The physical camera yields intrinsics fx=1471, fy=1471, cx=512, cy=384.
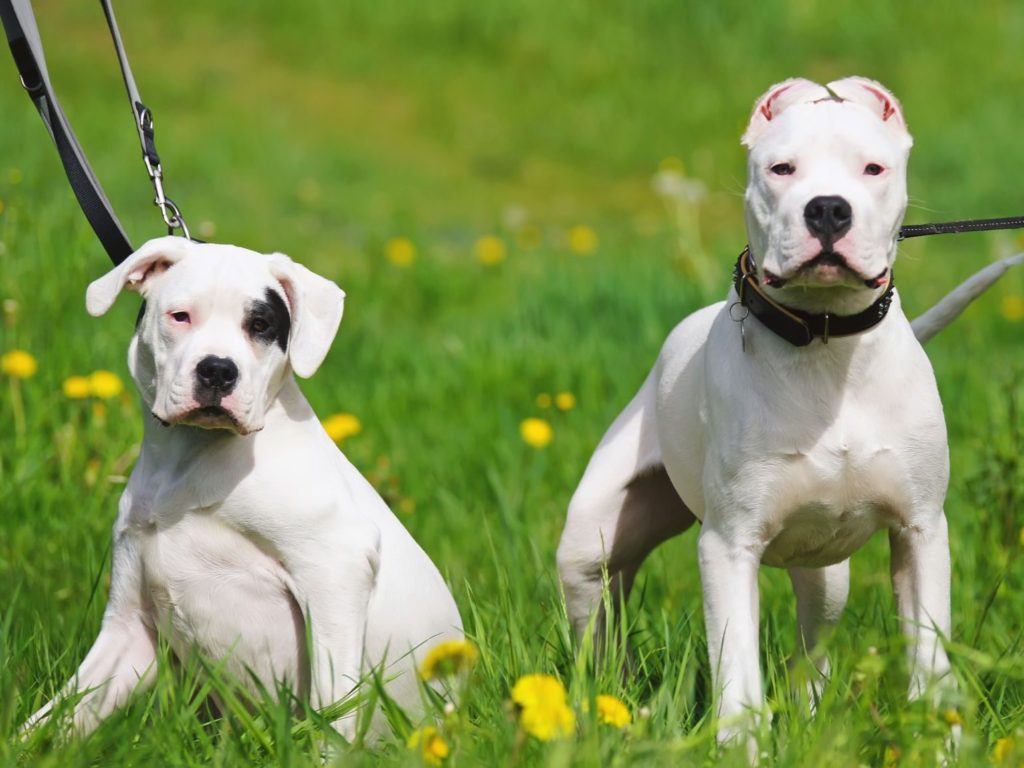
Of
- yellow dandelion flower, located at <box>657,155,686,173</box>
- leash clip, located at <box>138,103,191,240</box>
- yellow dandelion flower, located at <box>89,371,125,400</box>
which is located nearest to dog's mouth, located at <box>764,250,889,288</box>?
leash clip, located at <box>138,103,191,240</box>

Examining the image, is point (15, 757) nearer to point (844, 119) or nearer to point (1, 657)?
point (1, 657)

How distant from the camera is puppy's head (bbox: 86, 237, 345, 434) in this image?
3.00 metres

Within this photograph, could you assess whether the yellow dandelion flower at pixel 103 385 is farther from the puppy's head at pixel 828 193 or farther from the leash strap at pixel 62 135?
the puppy's head at pixel 828 193

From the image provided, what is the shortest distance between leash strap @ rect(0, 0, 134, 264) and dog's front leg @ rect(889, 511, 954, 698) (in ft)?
6.32

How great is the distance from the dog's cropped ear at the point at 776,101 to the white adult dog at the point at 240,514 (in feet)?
3.21

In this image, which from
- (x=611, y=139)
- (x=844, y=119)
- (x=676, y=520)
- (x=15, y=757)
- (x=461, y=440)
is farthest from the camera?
(x=611, y=139)

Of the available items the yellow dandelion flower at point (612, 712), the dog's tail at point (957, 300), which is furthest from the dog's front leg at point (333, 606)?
the dog's tail at point (957, 300)

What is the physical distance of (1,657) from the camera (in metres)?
3.18

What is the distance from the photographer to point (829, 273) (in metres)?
2.89

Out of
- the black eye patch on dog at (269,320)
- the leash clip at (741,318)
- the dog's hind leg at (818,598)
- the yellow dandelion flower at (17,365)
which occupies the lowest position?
the dog's hind leg at (818,598)

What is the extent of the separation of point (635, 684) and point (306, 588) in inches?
31.1

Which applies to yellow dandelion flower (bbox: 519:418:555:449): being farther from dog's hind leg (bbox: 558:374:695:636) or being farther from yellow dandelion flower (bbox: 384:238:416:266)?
yellow dandelion flower (bbox: 384:238:416:266)

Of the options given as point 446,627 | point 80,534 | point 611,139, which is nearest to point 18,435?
point 80,534

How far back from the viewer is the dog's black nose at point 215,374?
9.77ft
